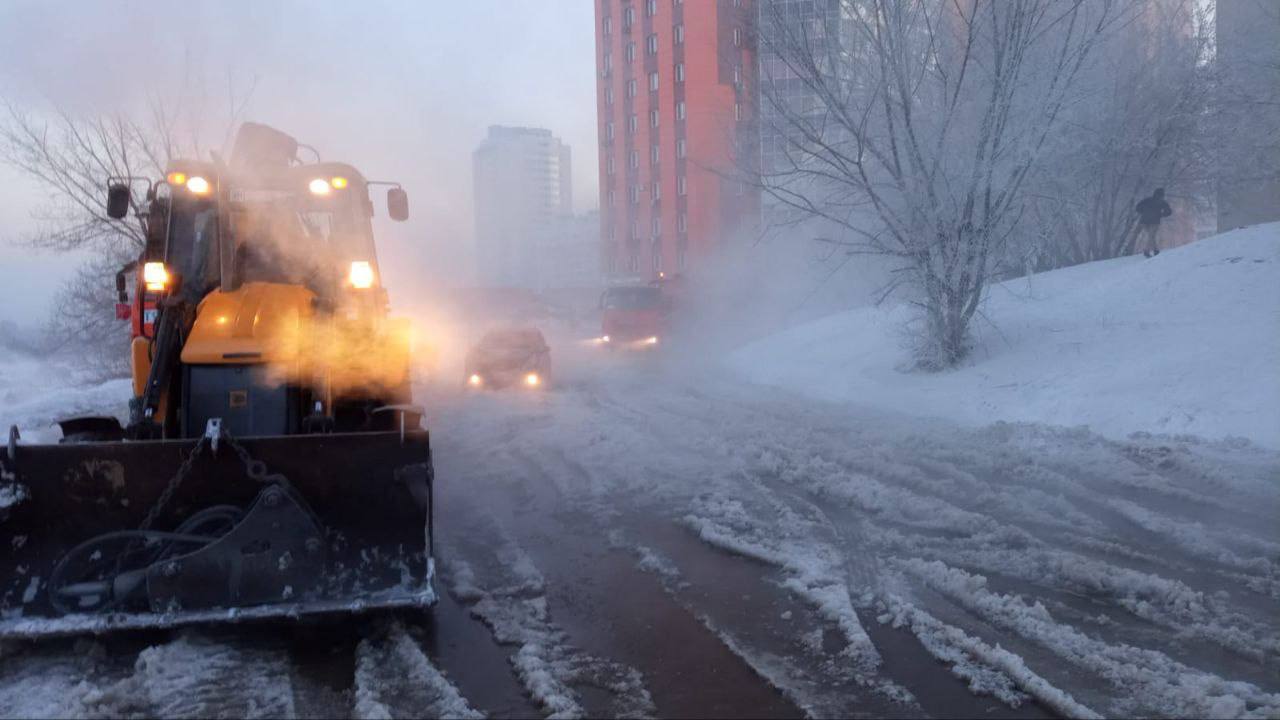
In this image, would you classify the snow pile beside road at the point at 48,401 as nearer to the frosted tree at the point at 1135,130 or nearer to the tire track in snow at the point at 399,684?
the tire track in snow at the point at 399,684

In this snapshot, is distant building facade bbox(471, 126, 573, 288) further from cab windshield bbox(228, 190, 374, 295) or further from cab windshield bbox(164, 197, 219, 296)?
cab windshield bbox(164, 197, 219, 296)

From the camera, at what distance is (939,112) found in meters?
16.1

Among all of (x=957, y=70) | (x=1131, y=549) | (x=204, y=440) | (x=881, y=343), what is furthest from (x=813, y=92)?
(x=204, y=440)

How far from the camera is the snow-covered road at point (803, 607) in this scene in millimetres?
4453

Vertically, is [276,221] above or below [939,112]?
below

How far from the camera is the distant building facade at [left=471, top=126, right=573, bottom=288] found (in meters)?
99.9

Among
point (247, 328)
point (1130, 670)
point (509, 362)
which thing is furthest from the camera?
point (509, 362)

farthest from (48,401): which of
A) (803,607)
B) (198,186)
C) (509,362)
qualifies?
(803,607)

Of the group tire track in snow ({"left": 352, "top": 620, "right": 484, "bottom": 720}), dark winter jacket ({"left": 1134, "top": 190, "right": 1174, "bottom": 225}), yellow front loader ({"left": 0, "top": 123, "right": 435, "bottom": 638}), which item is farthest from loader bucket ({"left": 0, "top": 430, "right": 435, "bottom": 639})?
dark winter jacket ({"left": 1134, "top": 190, "right": 1174, "bottom": 225})

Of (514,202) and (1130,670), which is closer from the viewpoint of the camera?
(1130,670)

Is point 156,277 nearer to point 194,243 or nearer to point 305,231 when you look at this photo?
point 194,243

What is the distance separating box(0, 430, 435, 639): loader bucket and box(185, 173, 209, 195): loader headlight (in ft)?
6.67

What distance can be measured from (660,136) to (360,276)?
4844 centimetres

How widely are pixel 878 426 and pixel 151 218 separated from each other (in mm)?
9102
